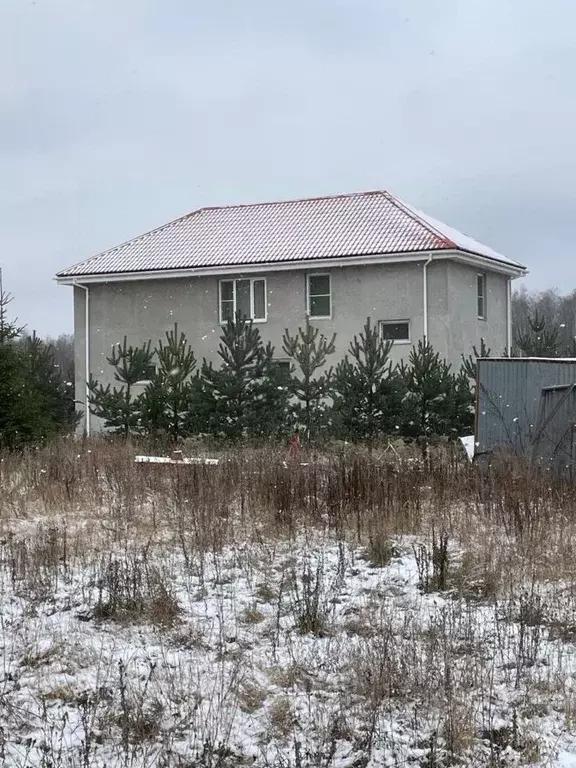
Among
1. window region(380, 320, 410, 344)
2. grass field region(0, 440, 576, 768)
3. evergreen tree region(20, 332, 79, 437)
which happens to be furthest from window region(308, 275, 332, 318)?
grass field region(0, 440, 576, 768)

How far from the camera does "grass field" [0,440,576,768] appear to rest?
169 inches

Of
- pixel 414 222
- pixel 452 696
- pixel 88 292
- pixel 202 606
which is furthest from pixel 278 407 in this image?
pixel 452 696

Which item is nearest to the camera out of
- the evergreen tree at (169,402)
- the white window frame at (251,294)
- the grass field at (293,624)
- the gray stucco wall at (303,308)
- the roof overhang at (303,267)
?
the grass field at (293,624)

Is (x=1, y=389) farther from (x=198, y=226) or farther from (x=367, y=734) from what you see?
(x=198, y=226)

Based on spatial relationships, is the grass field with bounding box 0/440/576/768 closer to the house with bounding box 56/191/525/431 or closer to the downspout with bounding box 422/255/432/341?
the downspout with bounding box 422/255/432/341

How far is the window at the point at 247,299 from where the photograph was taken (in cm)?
2734

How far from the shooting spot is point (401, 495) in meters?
9.37

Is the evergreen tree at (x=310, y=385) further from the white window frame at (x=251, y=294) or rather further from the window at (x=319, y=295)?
the white window frame at (x=251, y=294)

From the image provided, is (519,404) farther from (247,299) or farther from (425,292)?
(247,299)

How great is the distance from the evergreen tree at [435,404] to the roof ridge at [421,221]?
5.43 m

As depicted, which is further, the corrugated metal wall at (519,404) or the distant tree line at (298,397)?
the distant tree line at (298,397)

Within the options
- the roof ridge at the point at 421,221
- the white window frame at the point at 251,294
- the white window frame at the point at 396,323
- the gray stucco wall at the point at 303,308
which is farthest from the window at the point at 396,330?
the white window frame at the point at 251,294

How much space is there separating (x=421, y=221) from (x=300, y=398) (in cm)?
858

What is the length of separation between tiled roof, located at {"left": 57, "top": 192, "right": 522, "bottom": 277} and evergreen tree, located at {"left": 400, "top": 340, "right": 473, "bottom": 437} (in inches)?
218
